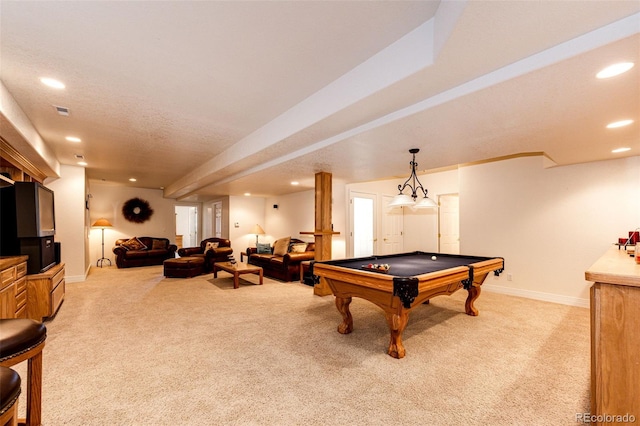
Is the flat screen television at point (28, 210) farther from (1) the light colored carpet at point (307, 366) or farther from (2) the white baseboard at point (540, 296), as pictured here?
(2) the white baseboard at point (540, 296)

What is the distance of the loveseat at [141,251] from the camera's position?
24.9 feet

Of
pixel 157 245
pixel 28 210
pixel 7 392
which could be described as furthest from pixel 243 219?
pixel 7 392

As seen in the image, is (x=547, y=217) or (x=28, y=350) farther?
(x=547, y=217)

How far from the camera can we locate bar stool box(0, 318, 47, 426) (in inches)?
55.9

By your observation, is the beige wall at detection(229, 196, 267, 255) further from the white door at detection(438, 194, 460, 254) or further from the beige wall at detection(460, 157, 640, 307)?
the beige wall at detection(460, 157, 640, 307)

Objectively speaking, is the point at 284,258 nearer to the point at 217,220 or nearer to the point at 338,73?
the point at 338,73

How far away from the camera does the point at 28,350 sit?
1.51 meters

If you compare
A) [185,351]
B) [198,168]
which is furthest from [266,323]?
[198,168]

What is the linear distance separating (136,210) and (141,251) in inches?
72.5

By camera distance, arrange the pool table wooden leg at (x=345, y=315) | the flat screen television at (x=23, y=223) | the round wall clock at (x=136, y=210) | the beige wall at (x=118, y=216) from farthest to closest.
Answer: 1. the round wall clock at (x=136, y=210)
2. the beige wall at (x=118, y=216)
3. the flat screen television at (x=23, y=223)
4. the pool table wooden leg at (x=345, y=315)

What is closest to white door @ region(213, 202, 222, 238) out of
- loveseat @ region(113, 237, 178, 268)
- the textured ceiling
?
loveseat @ region(113, 237, 178, 268)

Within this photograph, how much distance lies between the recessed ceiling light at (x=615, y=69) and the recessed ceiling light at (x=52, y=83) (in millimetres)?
4087

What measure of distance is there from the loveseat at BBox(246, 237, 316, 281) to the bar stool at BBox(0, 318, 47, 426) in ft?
14.1

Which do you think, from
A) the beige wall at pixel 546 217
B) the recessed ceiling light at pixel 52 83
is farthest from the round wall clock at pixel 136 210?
the beige wall at pixel 546 217
